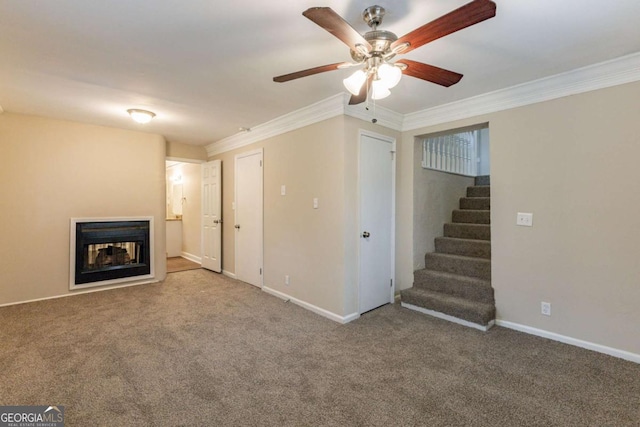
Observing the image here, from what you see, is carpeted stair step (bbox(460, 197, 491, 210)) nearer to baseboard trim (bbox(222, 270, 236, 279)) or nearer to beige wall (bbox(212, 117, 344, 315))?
beige wall (bbox(212, 117, 344, 315))

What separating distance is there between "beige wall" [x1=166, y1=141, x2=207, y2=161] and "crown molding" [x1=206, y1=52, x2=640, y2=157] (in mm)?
1517

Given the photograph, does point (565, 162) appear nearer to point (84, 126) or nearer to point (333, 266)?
point (333, 266)

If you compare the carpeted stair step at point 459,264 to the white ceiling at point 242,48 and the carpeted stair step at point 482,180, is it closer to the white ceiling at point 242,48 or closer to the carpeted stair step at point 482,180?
the carpeted stair step at point 482,180

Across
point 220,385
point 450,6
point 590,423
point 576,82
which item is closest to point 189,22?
point 450,6

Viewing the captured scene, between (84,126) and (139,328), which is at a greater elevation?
(84,126)

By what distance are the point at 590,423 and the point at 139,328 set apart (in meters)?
3.60

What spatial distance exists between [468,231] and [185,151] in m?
4.82

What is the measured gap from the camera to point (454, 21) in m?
1.39

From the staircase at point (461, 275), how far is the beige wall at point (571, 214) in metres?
0.26

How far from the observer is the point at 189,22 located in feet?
6.18

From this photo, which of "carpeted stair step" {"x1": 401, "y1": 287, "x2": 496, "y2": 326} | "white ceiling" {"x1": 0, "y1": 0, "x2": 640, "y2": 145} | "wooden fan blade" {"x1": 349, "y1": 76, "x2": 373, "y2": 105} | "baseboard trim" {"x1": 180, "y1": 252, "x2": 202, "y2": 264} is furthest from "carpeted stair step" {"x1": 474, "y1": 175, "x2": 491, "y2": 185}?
"baseboard trim" {"x1": 180, "y1": 252, "x2": 202, "y2": 264}

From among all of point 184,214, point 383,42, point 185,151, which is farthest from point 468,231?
point 184,214

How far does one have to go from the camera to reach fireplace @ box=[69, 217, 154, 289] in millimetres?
4168

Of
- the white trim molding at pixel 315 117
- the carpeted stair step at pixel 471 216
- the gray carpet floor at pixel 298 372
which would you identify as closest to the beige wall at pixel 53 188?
the gray carpet floor at pixel 298 372
